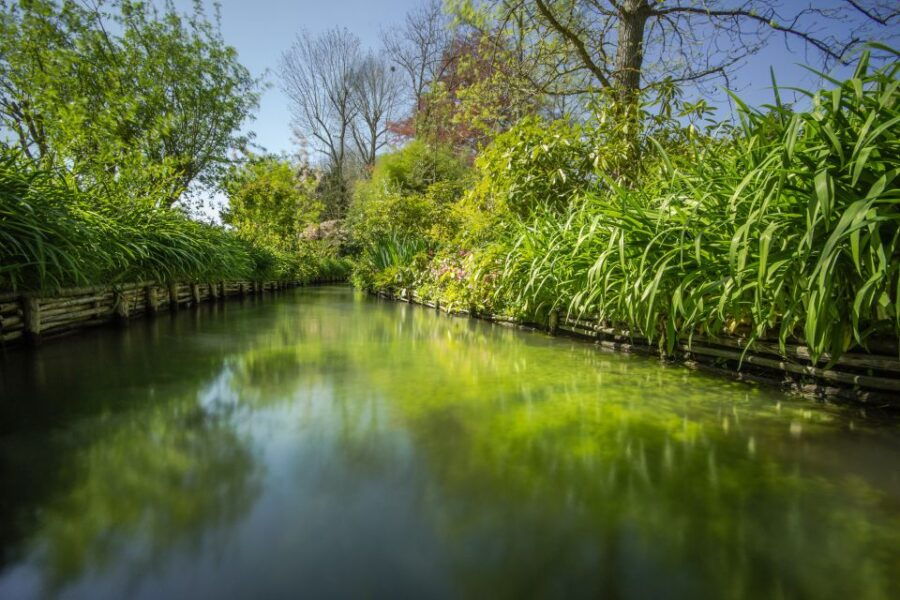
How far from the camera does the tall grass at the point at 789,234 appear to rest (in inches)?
50.3

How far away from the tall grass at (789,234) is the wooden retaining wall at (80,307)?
121 inches

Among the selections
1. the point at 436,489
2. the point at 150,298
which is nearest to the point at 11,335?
the point at 150,298

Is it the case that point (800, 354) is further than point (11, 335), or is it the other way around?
point (11, 335)

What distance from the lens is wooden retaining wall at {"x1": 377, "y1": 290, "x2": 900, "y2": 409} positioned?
1.51 metres

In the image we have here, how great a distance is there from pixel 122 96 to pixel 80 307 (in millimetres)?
5276

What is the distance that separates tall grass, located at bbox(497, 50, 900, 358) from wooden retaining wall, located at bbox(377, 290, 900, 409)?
0.07 m

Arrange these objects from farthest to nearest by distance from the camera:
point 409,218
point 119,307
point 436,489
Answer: point 409,218, point 119,307, point 436,489

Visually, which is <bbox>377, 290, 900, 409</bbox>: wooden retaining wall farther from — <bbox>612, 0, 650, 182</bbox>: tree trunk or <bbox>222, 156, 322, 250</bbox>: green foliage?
<bbox>222, 156, 322, 250</bbox>: green foliage

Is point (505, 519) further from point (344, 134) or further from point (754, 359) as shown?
point (344, 134)

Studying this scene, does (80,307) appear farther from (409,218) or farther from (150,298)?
(409,218)

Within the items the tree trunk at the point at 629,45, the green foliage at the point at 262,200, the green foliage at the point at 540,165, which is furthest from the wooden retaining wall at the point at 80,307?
the green foliage at the point at 262,200

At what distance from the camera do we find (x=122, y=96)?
259 inches

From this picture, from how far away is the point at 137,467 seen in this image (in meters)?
1.07

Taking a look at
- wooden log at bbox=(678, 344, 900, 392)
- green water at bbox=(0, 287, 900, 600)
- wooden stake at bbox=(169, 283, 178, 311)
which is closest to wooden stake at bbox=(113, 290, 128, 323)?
wooden stake at bbox=(169, 283, 178, 311)
